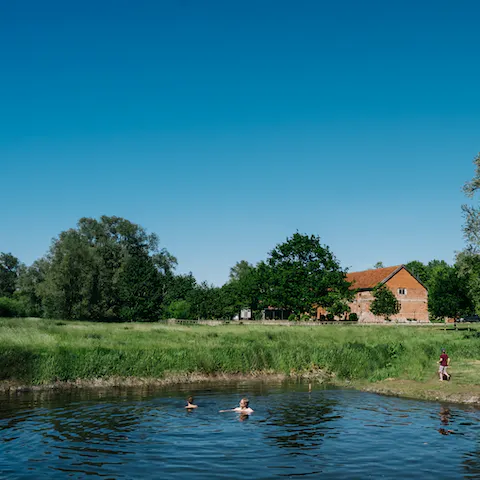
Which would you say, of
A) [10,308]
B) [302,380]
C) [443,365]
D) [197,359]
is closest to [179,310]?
[10,308]

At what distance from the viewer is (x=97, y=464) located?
14.5 meters

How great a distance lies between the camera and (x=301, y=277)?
92.1 meters

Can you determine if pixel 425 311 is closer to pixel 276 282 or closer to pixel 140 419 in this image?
pixel 276 282

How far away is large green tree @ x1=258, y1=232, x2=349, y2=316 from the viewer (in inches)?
3563

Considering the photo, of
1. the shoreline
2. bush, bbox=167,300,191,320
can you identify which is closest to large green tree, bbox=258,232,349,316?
bush, bbox=167,300,191,320

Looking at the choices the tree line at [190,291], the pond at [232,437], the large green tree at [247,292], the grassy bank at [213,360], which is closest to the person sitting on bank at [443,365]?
the grassy bank at [213,360]

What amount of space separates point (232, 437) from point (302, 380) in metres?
14.7

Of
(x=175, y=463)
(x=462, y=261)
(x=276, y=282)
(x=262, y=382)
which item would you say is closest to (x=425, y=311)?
(x=276, y=282)

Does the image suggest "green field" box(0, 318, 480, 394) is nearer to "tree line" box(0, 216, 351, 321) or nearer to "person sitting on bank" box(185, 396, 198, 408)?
"person sitting on bank" box(185, 396, 198, 408)

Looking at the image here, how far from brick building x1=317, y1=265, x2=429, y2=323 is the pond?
8485cm

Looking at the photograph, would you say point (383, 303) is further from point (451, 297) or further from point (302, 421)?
point (302, 421)

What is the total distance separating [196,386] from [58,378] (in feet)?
23.4

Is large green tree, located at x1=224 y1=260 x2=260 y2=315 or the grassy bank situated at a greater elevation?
large green tree, located at x1=224 y1=260 x2=260 y2=315

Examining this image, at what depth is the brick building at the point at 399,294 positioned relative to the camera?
352ft
